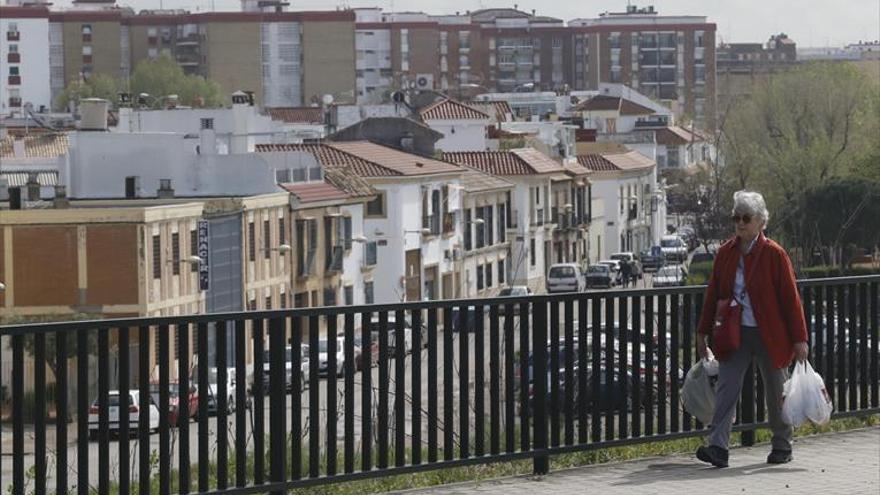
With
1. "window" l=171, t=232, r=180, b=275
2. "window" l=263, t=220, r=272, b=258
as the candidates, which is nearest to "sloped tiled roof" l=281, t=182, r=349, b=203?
"window" l=263, t=220, r=272, b=258

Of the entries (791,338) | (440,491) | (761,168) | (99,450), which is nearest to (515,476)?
(440,491)

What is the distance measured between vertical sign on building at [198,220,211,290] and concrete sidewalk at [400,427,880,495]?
163 feet

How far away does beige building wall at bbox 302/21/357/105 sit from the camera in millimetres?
187000

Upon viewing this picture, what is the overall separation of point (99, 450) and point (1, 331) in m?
0.74

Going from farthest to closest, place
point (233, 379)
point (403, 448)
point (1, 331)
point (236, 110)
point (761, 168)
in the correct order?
point (236, 110) < point (761, 168) < point (403, 448) < point (233, 379) < point (1, 331)

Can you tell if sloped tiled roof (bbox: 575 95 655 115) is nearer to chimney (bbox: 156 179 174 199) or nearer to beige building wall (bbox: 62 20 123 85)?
beige building wall (bbox: 62 20 123 85)

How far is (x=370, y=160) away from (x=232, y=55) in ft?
369

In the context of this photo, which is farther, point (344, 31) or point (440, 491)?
point (344, 31)

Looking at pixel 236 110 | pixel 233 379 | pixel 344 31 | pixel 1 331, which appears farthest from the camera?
pixel 344 31

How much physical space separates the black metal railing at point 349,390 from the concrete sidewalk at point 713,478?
0.49ft

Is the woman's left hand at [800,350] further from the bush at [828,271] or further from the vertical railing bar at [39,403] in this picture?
the bush at [828,271]

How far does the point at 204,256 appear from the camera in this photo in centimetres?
6125

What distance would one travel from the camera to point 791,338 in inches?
417

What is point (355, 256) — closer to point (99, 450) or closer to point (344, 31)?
point (99, 450)
